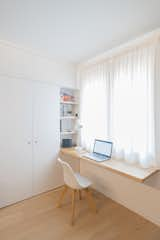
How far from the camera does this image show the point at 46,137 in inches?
107

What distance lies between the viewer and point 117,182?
238cm

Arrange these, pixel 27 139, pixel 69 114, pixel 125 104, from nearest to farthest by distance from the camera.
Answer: pixel 125 104
pixel 27 139
pixel 69 114

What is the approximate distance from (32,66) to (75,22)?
1093mm

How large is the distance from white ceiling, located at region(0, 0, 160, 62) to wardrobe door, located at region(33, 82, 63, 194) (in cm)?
76

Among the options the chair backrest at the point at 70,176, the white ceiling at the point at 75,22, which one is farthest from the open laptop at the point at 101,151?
the white ceiling at the point at 75,22

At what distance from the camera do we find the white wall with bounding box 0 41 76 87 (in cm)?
225

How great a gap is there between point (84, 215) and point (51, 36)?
2.59 m

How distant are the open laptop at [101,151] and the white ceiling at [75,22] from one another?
1604mm

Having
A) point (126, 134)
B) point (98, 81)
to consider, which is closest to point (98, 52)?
point (98, 81)

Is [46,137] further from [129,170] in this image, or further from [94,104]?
[129,170]

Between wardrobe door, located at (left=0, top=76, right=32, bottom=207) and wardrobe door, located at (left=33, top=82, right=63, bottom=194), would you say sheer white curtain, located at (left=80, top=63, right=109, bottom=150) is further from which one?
wardrobe door, located at (left=0, top=76, right=32, bottom=207)

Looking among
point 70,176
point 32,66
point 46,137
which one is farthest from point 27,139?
point 32,66

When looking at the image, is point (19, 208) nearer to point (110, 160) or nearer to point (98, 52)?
point (110, 160)

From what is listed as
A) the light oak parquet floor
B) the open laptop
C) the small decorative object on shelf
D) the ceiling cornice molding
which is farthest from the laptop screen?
the ceiling cornice molding
